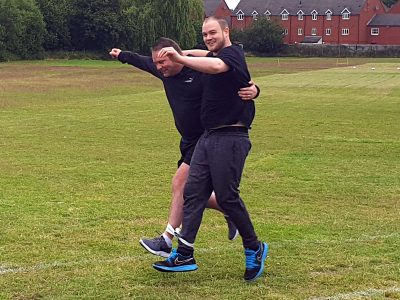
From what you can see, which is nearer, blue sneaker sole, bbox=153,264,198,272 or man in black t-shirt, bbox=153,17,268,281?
man in black t-shirt, bbox=153,17,268,281

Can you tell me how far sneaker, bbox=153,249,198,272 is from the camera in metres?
6.15

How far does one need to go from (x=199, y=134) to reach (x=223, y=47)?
968 millimetres

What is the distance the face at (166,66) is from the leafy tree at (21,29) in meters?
77.7

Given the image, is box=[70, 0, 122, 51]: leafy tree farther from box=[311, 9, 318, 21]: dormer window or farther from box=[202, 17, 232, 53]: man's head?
box=[202, 17, 232, 53]: man's head

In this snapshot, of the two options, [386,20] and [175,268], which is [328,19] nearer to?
[386,20]

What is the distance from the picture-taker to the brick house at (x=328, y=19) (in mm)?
123312

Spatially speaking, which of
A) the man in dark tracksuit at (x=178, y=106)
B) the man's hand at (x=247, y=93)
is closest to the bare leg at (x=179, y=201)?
the man in dark tracksuit at (x=178, y=106)

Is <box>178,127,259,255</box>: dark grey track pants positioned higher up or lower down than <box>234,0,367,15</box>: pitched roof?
lower down

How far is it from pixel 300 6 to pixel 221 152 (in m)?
129

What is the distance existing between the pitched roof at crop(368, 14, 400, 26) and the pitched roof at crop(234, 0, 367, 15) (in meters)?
3.43

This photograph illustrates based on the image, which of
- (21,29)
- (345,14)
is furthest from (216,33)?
(345,14)

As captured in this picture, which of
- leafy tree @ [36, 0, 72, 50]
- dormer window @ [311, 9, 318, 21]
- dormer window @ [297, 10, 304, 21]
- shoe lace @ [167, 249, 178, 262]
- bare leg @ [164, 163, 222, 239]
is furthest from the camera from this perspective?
dormer window @ [297, 10, 304, 21]

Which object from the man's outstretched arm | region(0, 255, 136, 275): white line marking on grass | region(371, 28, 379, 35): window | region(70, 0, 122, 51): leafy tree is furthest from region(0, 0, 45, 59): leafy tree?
the man's outstretched arm

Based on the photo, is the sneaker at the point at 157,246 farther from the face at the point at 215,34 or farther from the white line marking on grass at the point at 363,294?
the face at the point at 215,34
